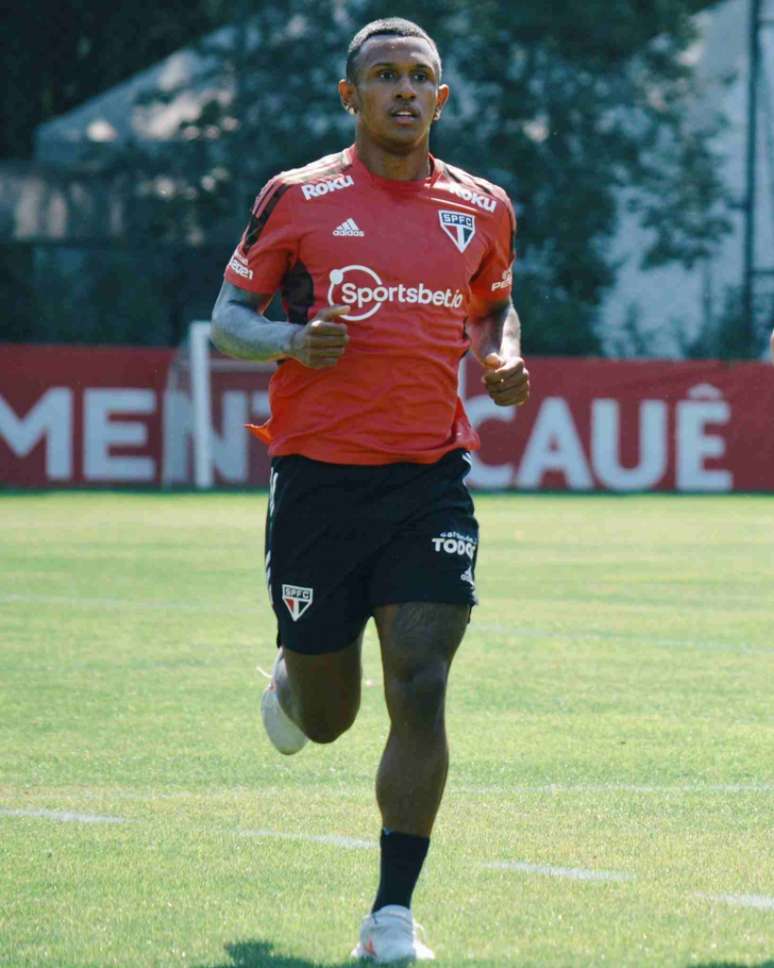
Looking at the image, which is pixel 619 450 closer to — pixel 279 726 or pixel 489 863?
pixel 279 726

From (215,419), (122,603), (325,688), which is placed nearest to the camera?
(325,688)

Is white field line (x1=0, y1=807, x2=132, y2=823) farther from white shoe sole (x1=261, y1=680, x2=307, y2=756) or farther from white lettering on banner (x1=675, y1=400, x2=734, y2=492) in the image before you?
white lettering on banner (x1=675, y1=400, x2=734, y2=492)

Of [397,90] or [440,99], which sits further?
[440,99]

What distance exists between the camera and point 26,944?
204 inches

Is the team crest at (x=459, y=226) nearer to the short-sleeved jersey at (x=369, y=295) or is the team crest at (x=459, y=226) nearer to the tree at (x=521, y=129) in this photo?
the short-sleeved jersey at (x=369, y=295)

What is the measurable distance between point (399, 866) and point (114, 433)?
2263 centimetres

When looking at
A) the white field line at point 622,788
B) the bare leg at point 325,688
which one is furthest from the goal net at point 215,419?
the bare leg at point 325,688

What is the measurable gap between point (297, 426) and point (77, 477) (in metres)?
21.8

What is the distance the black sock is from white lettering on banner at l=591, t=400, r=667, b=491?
2296 cm

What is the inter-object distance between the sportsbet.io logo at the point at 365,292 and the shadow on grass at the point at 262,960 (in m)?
1.68

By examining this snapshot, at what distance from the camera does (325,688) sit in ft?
20.0

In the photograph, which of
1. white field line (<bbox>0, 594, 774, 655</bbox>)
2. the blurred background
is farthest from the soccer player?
the blurred background

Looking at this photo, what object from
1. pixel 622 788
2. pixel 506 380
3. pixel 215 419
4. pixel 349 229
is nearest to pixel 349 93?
pixel 349 229

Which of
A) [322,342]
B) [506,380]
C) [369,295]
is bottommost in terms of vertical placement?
[506,380]
